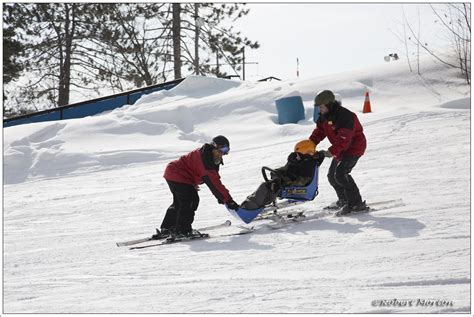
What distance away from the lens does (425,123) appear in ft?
44.4

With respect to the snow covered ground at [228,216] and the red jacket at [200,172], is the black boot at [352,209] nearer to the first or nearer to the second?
the snow covered ground at [228,216]

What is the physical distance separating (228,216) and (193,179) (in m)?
1.38

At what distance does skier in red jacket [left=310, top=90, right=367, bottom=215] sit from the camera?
790 centimetres

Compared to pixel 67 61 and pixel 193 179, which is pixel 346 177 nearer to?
pixel 193 179

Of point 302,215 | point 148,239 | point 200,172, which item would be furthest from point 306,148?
point 148,239

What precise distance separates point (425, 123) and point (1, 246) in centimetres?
874

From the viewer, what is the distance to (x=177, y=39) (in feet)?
93.7

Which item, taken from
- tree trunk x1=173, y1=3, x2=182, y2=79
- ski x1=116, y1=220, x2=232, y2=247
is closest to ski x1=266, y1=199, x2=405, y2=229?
Answer: ski x1=116, y1=220, x2=232, y2=247

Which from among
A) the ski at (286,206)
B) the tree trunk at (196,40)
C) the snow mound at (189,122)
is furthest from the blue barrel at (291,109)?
the tree trunk at (196,40)

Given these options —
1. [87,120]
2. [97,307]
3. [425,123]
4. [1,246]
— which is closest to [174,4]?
[87,120]

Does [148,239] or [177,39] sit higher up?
[177,39]

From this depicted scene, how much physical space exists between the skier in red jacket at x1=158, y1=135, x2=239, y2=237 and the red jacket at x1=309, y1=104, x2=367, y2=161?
133 centimetres

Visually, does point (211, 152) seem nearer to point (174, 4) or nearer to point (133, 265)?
point (133, 265)

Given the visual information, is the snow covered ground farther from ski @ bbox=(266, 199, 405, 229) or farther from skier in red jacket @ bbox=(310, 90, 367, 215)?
skier in red jacket @ bbox=(310, 90, 367, 215)
